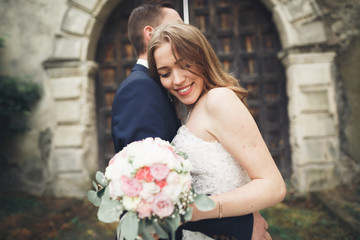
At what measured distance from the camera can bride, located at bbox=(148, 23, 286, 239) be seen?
4.01ft

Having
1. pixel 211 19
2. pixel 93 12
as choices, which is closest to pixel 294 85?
pixel 211 19

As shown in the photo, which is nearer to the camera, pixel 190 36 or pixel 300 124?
pixel 190 36

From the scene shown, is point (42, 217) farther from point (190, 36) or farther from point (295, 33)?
point (295, 33)

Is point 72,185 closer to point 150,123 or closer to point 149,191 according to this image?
point 150,123

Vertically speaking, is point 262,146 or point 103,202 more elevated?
point 262,146

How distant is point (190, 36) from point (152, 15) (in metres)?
0.54

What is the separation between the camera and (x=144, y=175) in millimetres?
990

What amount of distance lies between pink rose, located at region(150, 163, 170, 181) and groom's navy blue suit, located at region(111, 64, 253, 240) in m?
0.34

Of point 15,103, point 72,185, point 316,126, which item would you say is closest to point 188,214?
point 316,126

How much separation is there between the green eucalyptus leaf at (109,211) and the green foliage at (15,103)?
3835mm

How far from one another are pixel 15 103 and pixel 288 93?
4462 millimetres

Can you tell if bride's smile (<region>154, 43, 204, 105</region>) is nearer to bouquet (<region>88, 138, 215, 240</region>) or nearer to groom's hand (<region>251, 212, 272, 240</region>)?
bouquet (<region>88, 138, 215, 240</region>)

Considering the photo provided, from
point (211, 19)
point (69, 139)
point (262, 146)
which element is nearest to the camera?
point (262, 146)

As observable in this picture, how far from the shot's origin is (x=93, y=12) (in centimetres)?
433
